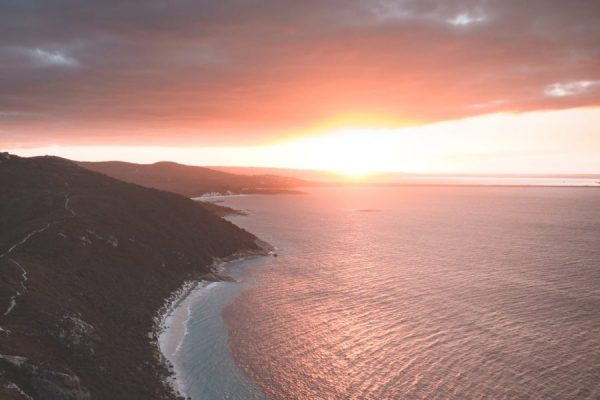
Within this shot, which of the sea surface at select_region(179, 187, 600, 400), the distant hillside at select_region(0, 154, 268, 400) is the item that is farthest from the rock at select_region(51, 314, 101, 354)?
the sea surface at select_region(179, 187, 600, 400)

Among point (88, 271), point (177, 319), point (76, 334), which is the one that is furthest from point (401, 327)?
point (88, 271)

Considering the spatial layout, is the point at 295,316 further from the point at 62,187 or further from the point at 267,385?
the point at 62,187

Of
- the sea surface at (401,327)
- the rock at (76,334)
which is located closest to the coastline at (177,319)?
the sea surface at (401,327)

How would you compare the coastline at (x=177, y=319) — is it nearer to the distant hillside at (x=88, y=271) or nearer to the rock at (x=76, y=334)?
the distant hillside at (x=88, y=271)

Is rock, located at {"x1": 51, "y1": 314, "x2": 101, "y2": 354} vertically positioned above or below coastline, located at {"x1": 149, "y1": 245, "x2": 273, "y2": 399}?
above

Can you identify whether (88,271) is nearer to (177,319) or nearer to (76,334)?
(177,319)

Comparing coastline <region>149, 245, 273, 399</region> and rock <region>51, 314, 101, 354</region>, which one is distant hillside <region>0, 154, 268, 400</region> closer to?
rock <region>51, 314, 101, 354</region>

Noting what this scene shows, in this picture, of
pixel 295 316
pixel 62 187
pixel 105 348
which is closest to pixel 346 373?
pixel 295 316
